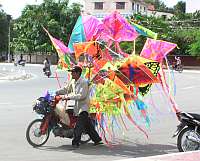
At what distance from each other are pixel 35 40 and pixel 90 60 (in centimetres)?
7315

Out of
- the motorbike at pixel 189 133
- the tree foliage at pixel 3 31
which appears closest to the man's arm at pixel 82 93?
the motorbike at pixel 189 133

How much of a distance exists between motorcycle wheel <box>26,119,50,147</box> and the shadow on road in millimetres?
193

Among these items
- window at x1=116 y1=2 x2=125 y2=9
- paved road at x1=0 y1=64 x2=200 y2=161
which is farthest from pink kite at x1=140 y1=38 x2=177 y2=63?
window at x1=116 y1=2 x2=125 y2=9

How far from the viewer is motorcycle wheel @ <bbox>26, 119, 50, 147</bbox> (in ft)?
33.1

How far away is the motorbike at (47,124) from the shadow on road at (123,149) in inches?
9.9

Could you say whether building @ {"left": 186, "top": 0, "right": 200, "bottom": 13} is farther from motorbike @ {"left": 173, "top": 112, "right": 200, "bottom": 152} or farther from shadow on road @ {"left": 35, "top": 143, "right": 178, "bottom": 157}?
motorbike @ {"left": 173, "top": 112, "right": 200, "bottom": 152}

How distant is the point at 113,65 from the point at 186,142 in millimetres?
2174

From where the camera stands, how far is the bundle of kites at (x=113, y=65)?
10.2 m

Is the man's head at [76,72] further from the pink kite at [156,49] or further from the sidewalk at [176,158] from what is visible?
the sidewalk at [176,158]

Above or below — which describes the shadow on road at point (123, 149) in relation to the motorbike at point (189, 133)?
below

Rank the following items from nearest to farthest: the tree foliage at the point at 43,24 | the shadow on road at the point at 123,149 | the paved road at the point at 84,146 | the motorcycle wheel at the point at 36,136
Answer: the paved road at the point at 84,146, the shadow on road at the point at 123,149, the motorcycle wheel at the point at 36,136, the tree foliage at the point at 43,24

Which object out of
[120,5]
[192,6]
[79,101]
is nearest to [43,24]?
[120,5]

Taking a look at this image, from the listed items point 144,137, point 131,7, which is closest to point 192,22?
point 131,7

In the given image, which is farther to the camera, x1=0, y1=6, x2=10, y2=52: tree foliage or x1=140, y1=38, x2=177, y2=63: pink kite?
x1=0, y1=6, x2=10, y2=52: tree foliage
